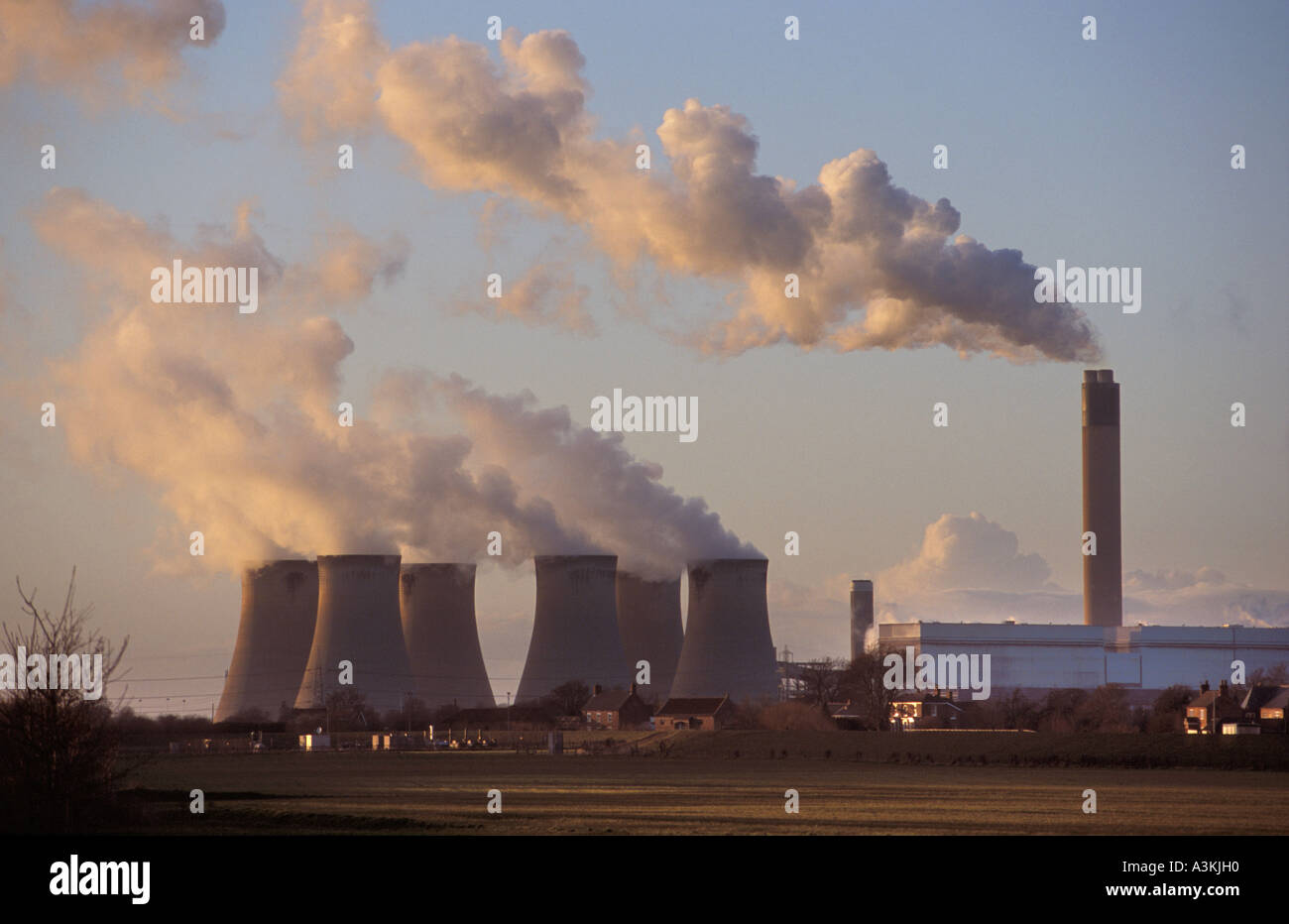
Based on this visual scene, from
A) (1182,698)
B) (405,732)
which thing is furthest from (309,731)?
(1182,698)

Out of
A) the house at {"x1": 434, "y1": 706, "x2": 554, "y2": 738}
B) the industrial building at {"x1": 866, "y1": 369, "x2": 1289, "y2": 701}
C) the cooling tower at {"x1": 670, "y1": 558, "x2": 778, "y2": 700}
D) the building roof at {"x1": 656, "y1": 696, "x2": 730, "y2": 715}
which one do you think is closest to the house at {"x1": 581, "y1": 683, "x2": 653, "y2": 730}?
the house at {"x1": 434, "y1": 706, "x2": 554, "y2": 738}

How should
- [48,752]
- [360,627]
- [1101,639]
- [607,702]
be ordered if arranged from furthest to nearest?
[1101,639]
[607,702]
[360,627]
[48,752]

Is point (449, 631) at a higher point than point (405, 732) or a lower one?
higher

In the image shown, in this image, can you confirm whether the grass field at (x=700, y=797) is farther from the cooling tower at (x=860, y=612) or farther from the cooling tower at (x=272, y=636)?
the cooling tower at (x=860, y=612)

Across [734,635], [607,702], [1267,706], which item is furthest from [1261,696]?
[607,702]

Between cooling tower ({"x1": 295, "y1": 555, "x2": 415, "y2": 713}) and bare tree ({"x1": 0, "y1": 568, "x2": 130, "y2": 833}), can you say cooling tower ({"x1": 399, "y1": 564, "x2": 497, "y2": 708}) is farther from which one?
bare tree ({"x1": 0, "y1": 568, "x2": 130, "y2": 833})

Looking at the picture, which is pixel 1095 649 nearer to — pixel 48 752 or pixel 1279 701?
pixel 1279 701
